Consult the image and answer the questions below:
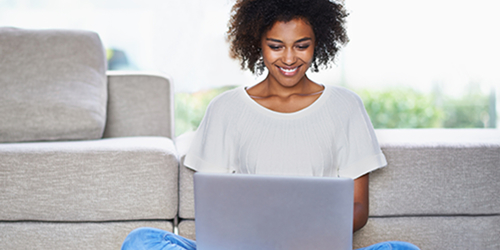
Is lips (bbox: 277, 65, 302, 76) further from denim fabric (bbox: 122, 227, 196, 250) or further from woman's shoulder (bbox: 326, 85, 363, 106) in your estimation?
denim fabric (bbox: 122, 227, 196, 250)

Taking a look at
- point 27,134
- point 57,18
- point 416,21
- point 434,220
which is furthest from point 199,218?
point 416,21

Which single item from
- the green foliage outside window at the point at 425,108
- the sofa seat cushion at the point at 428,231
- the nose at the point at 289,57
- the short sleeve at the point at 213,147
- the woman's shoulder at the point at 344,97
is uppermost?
the nose at the point at 289,57

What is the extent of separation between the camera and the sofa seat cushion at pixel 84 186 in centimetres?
121

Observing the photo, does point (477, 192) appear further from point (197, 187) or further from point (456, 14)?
point (456, 14)

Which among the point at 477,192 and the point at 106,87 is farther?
the point at 106,87

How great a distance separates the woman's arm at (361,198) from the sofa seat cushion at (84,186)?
53 cm

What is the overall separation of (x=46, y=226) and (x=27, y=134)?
47 cm

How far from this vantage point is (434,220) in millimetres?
1255

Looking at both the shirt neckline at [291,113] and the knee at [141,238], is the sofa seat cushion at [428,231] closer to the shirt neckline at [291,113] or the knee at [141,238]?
the shirt neckline at [291,113]

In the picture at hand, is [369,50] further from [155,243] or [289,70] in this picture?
[155,243]

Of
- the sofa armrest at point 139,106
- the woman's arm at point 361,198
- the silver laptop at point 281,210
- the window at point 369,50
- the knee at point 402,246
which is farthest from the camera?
the window at point 369,50

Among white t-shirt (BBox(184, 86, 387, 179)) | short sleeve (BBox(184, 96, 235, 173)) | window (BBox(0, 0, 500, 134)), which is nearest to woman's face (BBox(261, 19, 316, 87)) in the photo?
white t-shirt (BBox(184, 86, 387, 179))

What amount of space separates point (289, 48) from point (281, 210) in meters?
0.54

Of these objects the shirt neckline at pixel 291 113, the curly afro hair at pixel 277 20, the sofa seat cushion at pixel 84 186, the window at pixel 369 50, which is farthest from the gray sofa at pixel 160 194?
the window at pixel 369 50
